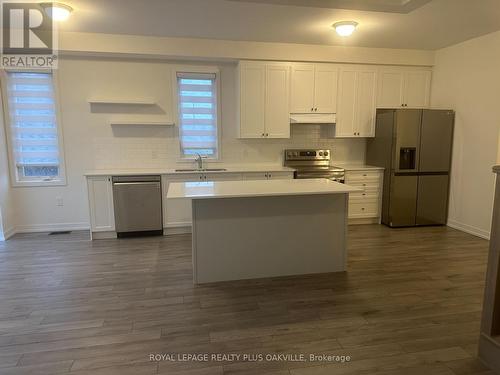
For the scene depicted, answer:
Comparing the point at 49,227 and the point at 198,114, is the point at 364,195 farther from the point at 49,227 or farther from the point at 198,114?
the point at 49,227

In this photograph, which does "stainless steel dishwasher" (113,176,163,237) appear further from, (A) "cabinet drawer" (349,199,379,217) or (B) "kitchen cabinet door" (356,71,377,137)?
(B) "kitchen cabinet door" (356,71,377,137)

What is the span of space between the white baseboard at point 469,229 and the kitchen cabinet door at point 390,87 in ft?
6.81

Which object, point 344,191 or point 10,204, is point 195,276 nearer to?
point 344,191

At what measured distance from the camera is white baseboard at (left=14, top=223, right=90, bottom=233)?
16.4ft

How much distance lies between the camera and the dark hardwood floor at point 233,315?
7.00 feet

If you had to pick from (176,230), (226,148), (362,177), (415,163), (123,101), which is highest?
(123,101)

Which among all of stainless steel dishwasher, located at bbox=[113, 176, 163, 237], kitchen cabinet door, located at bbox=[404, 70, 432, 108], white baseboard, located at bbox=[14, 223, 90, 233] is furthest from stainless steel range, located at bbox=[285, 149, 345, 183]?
white baseboard, located at bbox=[14, 223, 90, 233]

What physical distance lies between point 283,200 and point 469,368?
190 centimetres

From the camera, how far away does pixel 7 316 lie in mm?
2662

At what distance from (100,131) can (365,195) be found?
4255mm

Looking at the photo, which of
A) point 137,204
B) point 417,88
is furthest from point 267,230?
point 417,88

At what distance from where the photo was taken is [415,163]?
511 cm

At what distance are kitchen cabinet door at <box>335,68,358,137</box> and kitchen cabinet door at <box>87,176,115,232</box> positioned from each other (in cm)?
358

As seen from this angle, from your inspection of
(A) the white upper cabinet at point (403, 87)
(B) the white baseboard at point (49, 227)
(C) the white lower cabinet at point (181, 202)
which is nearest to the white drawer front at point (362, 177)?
(A) the white upper cabinet at point (403, 87)
